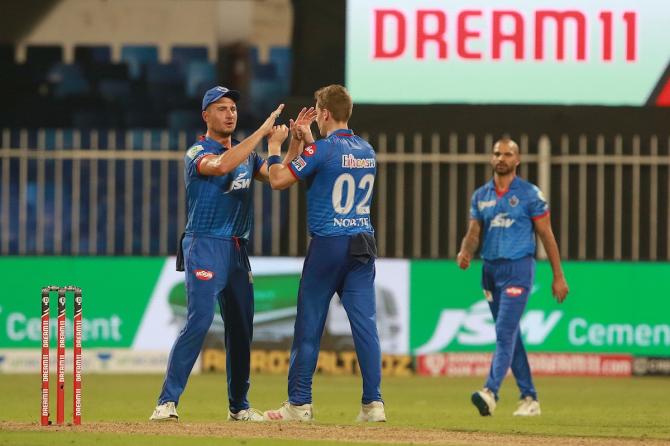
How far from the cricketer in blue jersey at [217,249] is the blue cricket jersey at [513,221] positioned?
2523 millimetres

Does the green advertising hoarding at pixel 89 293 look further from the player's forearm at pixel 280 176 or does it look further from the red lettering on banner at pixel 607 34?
the player's forearm at pixel 280 176

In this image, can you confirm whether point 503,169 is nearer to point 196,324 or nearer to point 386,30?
point 196,324

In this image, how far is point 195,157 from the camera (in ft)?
31.8

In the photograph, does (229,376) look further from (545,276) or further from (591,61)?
(591,61)

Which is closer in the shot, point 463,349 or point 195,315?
point 195,315

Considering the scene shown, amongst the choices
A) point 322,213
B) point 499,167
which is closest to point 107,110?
point 499,167

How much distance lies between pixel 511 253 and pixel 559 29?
256 inches

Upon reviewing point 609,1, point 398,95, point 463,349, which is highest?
point 609,1

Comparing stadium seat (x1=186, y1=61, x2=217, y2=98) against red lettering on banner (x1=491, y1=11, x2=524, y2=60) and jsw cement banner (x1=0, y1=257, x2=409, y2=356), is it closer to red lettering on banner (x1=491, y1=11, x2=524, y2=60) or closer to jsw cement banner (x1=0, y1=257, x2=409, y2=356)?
red lettering on banner (x1=491, y1=11, x2=524, y2=60)

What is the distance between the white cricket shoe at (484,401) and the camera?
1125cm

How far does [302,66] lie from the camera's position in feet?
58.4

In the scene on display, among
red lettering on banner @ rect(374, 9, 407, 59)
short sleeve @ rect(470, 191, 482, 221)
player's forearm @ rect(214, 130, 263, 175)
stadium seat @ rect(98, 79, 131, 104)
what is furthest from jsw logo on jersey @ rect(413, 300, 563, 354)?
stadium seat @ rect(98, 79, 131, 104)

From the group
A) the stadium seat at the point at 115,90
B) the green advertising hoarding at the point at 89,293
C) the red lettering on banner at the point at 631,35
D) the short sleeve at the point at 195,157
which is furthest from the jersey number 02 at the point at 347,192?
the stadium seat at the point at 115,90

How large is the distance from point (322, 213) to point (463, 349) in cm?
698
